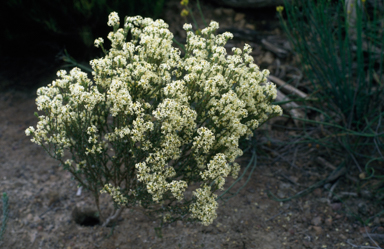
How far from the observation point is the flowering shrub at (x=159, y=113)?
2020 mm

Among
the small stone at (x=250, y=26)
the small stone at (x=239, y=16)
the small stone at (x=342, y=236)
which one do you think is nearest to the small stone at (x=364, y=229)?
the small stone at (x=342, y=236)

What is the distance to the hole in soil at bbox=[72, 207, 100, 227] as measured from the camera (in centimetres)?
293

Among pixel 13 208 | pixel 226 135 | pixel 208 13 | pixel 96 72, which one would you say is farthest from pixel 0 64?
pixel 226 135

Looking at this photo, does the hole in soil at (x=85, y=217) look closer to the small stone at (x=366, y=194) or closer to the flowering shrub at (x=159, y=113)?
the flowering shrub at (x=159, y=113)

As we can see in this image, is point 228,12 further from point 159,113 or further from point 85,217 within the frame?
point 159,113

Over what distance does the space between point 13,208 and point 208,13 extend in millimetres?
3504

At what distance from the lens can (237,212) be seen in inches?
114

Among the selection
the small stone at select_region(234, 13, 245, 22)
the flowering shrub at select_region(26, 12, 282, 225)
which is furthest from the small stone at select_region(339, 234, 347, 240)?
the small stone at select_region(234, 13, 245, 22)

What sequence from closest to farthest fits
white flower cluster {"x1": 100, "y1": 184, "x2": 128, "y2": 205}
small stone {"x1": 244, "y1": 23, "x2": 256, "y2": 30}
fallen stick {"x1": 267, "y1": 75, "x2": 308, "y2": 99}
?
white flower cluster {"x1": 100, "y1": 184, "x2": 128, "y2": 205}, fallen stick {"x1": 267, "y1": 75, "x2": 308, "y2": 99}, small stone {"x1": 244, "y1": 23, "x2": 256, "y2": 30}

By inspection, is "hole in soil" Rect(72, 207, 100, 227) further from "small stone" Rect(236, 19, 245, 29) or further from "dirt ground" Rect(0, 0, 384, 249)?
"small stone" Rect(236, 19, 245, 29)

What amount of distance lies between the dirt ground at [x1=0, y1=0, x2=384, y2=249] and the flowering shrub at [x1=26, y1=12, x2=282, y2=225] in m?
0.53

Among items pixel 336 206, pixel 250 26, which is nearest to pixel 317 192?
pixel 336 206

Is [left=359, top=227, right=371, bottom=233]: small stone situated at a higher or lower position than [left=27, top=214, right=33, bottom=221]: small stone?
lower

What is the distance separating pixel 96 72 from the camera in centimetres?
222
